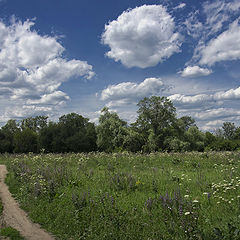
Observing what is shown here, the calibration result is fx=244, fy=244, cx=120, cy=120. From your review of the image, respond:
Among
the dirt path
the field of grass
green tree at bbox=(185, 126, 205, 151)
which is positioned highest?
green tree at bbox=(185, 126, 205, 151)

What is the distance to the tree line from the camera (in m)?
50.5

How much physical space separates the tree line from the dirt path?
26474 millimetres

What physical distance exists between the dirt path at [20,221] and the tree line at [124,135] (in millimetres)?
26474

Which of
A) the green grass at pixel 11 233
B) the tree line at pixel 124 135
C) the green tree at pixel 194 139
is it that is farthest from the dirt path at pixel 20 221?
the green tree at pixel 194 139

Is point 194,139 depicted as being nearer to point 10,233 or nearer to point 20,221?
point 20,221

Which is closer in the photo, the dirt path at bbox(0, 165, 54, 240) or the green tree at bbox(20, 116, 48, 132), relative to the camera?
the dirt path at bbox(0, 165, 54, 240)

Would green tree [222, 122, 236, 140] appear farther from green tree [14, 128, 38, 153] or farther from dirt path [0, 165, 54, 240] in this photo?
dirt path [0, 165, 54, 240]

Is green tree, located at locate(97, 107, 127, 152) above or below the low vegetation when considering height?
above

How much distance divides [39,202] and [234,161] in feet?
42.9

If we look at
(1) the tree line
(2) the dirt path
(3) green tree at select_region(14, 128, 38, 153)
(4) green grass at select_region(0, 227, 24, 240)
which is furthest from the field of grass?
(3) green tree at select_region(14, 128, 38, 153)

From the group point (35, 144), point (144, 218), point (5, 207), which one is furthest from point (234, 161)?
point (35, 144)

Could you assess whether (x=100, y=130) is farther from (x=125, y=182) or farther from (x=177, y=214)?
(x=177, y=214)

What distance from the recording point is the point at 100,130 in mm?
54438

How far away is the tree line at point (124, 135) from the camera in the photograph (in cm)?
5054
